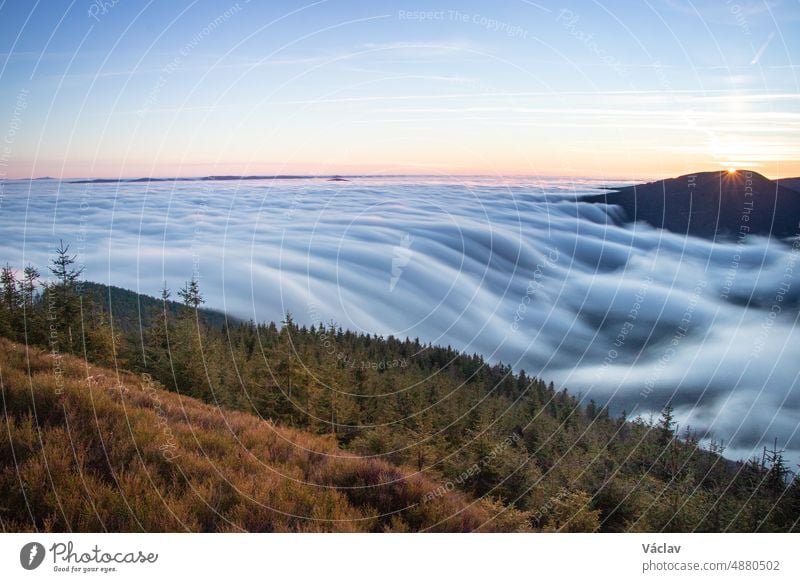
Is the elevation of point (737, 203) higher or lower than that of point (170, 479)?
higher

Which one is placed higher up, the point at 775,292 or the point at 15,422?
the point at 775,292

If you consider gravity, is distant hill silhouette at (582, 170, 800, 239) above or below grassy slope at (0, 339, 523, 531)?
above

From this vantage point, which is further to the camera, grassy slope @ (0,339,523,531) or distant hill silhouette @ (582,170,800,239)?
distant hill silhouette @ (582,170,800,239)

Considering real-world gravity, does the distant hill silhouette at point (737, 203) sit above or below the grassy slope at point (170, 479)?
above

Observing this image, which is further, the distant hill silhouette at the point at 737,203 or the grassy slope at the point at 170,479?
the distant hill silhouette at the point at 737,203

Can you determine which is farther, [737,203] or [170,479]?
[737,203]
